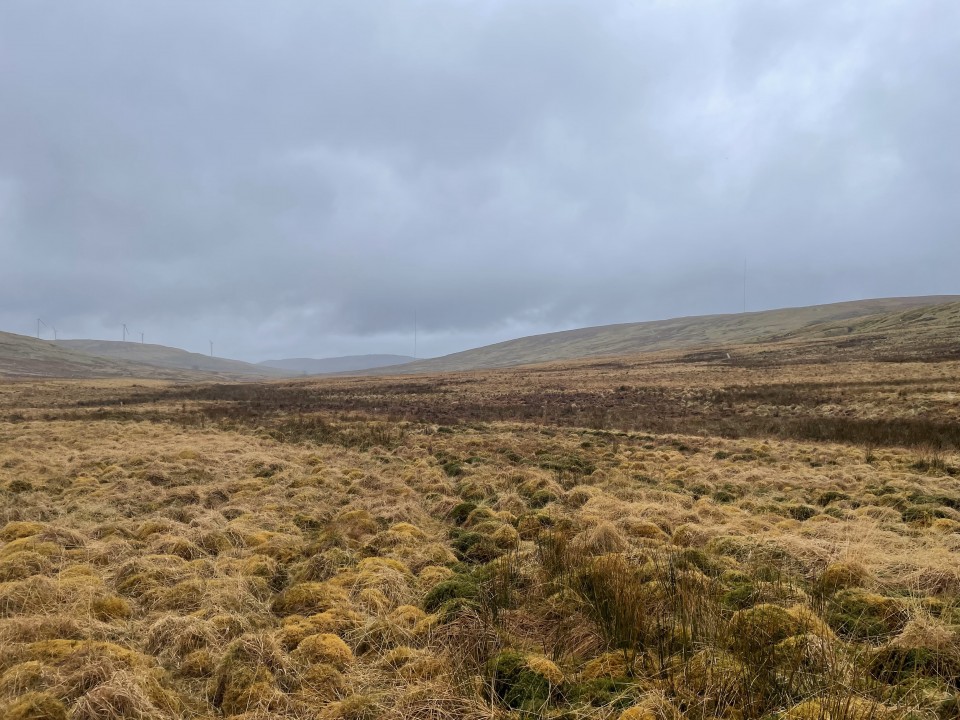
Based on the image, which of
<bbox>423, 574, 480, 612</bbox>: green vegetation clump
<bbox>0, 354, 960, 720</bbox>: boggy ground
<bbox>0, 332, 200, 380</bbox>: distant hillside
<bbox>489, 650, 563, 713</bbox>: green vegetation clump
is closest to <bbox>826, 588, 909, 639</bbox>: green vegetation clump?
<bbox>0, 354, 960, 720</bbox>: boggy ground

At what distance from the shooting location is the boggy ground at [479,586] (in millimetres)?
3955

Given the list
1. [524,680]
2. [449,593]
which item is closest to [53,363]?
[449,593]

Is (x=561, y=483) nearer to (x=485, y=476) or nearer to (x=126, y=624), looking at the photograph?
(x=485, y=476)

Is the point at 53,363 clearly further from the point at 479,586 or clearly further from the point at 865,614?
the point at 865,614

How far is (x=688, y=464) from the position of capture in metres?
15.0

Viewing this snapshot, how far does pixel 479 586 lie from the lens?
623 cm

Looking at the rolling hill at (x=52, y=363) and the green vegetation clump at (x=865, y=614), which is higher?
the rolling hill at (x=52, y=363)

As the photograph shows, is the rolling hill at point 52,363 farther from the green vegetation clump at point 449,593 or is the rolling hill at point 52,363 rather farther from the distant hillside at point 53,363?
the green vegetation clump at point 449,593

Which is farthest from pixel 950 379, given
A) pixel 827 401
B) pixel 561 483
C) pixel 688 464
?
pixel 561 483

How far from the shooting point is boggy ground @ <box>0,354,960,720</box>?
396cm

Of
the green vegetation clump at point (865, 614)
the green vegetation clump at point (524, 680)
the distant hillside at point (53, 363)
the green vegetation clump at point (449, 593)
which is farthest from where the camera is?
the distant hillside at point (53, 363)

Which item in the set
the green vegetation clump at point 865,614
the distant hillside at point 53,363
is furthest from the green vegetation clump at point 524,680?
the distant hillside at point 53,363

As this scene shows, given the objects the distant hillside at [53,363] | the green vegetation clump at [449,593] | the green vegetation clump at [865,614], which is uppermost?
the distant hillside at [53,363]

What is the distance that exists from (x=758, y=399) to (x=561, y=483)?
26.5 meters
